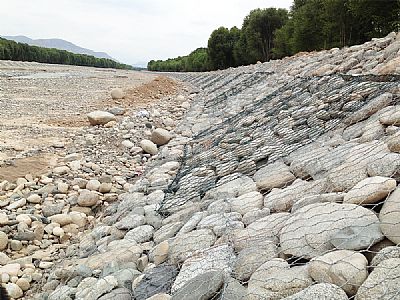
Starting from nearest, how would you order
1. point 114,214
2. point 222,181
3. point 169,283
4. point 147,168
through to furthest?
point 169,283 < point 222,181 < point 114,214 < point 147,168

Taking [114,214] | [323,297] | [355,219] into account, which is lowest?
[114,214]

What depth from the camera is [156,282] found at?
2.59 meters

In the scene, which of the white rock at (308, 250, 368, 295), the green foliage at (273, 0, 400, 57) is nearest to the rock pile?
the white rock at (308, 250, 368, 295)

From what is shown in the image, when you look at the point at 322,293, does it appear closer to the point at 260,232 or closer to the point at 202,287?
the point at 202,287

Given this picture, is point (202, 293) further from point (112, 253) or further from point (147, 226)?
point (147, 226)

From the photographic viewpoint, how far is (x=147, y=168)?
591 centimetres

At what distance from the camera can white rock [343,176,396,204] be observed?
2197 mm

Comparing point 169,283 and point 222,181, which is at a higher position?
point 222,181

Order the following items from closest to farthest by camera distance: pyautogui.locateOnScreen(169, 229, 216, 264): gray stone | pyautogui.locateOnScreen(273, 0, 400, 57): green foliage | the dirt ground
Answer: pyautogui.locateOnScreen(169, 229, 216, 264): gray stone
the dirt ground
pyautogui.locateOnScreen(273, 0, 400, 57): green foliage

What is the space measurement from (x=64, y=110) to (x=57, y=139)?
3711 mm

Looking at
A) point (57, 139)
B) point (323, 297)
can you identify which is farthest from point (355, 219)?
point (57, 139)

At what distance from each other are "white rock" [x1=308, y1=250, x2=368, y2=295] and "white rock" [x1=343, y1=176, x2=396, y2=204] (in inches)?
17.0

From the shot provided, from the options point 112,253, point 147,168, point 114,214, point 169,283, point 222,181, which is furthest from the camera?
point 147,168

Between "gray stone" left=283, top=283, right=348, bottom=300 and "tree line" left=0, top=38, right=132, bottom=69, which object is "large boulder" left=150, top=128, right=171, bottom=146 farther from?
"tree line" left=0, top=38, right=132, bottom=69
